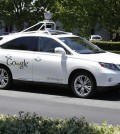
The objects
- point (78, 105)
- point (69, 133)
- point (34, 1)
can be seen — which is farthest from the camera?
point (34, 1)

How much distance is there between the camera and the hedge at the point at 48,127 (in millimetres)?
4215

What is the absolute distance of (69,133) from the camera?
4.13 m

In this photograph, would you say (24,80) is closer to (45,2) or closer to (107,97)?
(107,97)

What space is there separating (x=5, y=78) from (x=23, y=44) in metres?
1.09

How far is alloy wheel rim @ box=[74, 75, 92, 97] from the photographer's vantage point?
10.2 metres

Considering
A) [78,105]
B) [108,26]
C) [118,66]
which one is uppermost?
[108,26]

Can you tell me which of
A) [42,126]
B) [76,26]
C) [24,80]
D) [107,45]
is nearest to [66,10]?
[76,26]

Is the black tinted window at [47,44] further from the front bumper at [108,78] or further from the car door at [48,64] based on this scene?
the front bumper at [108,78]

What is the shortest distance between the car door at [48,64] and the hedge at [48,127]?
5.75 metres

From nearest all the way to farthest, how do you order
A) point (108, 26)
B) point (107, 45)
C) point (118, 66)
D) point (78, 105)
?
point (78, 105)
point (118, 66)
point (108, 26)
point (107, 45)

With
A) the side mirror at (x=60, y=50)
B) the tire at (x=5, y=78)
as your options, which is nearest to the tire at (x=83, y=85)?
the side mirror at (x=60, y=50)

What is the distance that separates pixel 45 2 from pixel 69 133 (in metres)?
49.0

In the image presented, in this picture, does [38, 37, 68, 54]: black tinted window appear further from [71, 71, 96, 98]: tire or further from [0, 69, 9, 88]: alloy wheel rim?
[0, 69, 9, 88]: alloy wheel rim

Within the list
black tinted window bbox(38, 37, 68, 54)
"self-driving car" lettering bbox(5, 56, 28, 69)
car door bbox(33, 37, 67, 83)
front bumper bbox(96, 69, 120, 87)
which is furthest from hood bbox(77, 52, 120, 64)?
"self-driving car" lettering bbox(5, 56, 28, 69)
